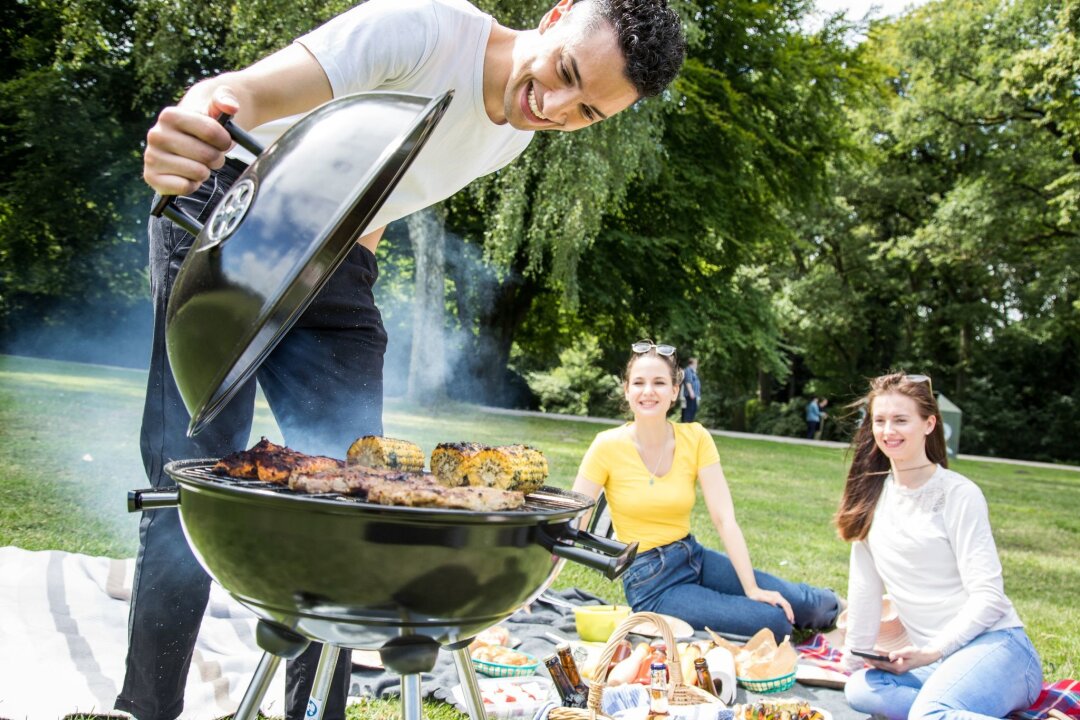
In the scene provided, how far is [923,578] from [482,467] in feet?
7.50

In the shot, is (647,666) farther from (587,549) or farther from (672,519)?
(587,549)

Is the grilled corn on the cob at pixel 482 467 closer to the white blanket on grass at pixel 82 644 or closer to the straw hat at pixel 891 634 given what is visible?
the white blanket on grass at pixel 82 644

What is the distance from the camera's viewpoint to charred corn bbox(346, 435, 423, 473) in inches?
67.3

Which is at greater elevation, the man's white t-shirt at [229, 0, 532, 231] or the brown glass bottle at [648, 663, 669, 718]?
the man's white t-shirt at [229, 0, 532, 231]

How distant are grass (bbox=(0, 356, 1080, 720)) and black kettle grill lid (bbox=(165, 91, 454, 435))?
183 centimetres

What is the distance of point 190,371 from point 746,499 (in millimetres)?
7996

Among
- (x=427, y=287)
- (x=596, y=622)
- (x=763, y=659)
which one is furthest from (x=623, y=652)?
(x=427, y=287)

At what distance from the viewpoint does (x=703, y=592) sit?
3949 mm

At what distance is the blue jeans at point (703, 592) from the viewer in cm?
385

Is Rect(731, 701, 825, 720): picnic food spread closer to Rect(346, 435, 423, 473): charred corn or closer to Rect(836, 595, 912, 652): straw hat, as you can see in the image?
Rect(836, 595, 912, 652): straw hat

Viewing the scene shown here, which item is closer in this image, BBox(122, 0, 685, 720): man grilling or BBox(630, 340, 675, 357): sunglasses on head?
BBox(122, 0, 685, 720): man grilling

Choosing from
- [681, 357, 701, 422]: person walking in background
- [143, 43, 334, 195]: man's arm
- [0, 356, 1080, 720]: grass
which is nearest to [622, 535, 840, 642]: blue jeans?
[0, 356, 1080, 720]: grass

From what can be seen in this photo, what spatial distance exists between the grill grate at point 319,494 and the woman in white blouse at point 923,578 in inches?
68.7

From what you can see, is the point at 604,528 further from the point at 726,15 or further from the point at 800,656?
the point at 726,15
